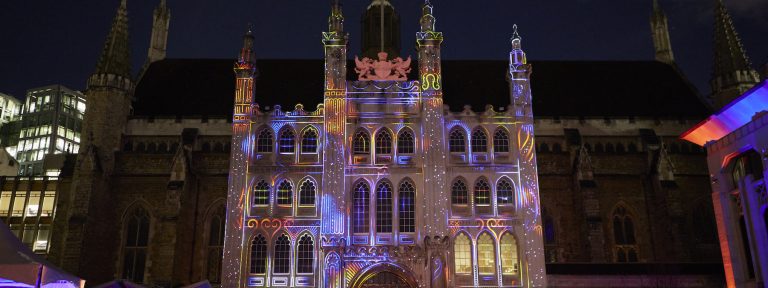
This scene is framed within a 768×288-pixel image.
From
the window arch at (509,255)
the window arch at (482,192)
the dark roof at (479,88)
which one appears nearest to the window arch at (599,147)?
the dark roof at (479,88)

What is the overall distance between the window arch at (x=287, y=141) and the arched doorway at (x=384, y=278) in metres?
6.91

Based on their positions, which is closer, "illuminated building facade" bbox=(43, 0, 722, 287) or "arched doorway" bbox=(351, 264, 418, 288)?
"arched doorway" bbox=(351, 264, 418, 288)

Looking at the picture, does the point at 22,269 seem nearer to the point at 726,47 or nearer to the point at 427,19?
the point at 427,19

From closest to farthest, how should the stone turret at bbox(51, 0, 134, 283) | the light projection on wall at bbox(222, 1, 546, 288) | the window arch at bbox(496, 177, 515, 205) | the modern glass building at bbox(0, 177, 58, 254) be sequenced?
the light projection on wall at bbox(222, 1, 546, 288)
the window arch at bbox(496, 177, 515, 205)
the stone turret at bbox(51, 0, 134, 283)
the modern glass building at bbox(0, 177, 58, 254)

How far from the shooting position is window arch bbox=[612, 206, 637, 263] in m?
37.0

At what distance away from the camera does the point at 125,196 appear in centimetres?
3762

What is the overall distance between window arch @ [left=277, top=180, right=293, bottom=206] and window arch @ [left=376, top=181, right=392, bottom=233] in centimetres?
409

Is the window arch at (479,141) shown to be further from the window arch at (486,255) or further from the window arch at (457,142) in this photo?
the window arch at (486,255)

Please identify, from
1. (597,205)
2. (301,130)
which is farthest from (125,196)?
(597,205)

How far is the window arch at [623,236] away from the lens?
3700 cm

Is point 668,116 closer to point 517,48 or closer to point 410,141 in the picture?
point 517,48

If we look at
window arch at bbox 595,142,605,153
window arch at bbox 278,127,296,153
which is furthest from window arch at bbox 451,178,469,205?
window arch at bbox 595,142,605,153

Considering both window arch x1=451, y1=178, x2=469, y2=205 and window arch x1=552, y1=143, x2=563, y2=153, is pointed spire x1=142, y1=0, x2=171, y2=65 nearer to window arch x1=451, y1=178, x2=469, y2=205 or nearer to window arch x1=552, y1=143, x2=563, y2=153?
window arch x1=451, y1=178, x2=469, y2=205

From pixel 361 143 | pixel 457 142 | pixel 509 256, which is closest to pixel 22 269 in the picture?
pixel 361 143
